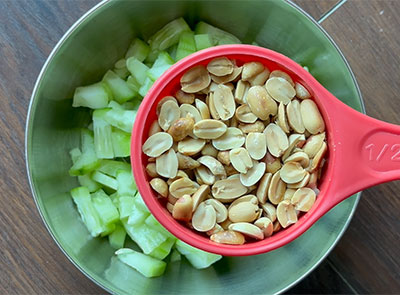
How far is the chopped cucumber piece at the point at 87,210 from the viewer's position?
67 centimetres

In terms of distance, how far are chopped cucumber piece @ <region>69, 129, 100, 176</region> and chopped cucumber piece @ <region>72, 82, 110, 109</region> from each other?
4 cm

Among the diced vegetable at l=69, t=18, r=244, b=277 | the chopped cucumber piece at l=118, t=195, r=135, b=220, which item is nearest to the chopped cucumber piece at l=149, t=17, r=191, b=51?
the diced vegetable at l=69, t=18, r=244, b=277

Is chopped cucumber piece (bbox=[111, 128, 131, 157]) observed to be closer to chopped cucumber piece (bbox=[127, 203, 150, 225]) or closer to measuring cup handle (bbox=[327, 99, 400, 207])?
chopped cucumber piece (bbox=[127, 203, 150, 225])

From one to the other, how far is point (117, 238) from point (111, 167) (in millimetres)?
97

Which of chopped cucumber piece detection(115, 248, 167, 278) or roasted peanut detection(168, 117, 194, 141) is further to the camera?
chopped cucumber piece detection(115, 248, 167, 278)

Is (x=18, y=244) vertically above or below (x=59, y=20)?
below

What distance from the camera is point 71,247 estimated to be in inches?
25.8

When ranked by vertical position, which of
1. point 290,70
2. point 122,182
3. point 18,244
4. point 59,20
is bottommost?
point 18,244

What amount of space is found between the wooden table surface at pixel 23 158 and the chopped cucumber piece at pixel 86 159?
0.08 m

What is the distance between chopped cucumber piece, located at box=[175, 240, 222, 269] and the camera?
0.68 m

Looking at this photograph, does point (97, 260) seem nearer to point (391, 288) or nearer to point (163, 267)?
point (163, 267)

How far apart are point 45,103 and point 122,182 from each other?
0.14m

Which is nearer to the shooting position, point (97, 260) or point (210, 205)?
point (210, 205)

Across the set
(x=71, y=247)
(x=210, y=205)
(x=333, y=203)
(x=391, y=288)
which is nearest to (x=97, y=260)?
(x=71, y=247)
